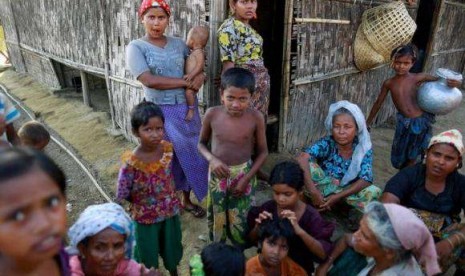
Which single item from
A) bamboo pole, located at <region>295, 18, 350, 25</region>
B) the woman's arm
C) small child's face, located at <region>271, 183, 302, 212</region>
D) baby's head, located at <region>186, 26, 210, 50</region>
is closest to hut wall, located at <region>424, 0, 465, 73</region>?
bamboo pole, located at <region>295, 18, 350, 25</region>

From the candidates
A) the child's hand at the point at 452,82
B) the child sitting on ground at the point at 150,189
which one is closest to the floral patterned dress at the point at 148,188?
the child sitting on ground at the point at 150,189

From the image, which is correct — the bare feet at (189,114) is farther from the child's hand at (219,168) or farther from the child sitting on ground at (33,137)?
the child sitting on ground at (33,137)

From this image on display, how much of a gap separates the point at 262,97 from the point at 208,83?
60cm

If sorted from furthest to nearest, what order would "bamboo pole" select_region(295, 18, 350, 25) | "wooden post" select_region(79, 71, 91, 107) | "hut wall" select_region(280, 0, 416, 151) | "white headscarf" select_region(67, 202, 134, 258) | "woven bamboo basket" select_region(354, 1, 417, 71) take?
"wooden post" select_region(79, 71, 91, 107), "woven bamboo basket" select_region(354, 1, 417, 71), "hut wall" select_region(280, 0, 416, 151), "bamboo pole" select_region(295, 18, 350, 25), "white headscarf" select_region(67, 202, 134, 258)

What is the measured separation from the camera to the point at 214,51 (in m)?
3.51

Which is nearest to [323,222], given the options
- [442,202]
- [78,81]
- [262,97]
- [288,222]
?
[288,222]

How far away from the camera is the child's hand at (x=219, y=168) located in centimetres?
239

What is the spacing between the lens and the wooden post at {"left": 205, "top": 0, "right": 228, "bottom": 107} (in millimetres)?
3369

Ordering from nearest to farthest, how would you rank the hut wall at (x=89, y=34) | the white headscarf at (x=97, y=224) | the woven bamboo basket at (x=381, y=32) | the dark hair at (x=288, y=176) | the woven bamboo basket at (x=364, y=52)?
the white headscarf at (x=97, y=224), the dark hair at (x=288, y=176), the hut wall at (x=89, y=34), the woven bamboo basket at (x=381, y=32), the woven bamboo basket at (x=364, y=52)

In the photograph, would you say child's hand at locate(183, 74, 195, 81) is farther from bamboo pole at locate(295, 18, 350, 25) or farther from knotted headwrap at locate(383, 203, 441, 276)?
knotted headwrap at locate(383, 203, 441, 276)

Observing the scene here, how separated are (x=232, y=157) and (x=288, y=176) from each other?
0.61 meters

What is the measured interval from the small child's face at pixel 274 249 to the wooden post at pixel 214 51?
208 cm

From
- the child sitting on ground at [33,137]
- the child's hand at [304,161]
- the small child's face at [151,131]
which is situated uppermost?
the small child's face at [151,131]

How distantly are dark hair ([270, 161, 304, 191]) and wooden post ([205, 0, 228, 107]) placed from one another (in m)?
1.73
